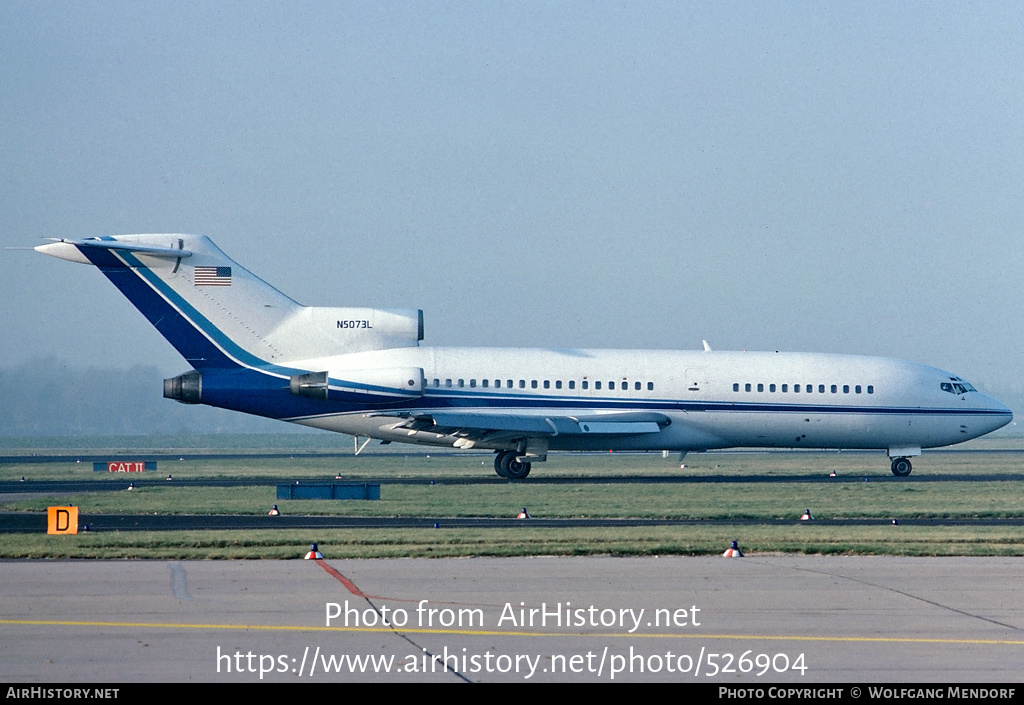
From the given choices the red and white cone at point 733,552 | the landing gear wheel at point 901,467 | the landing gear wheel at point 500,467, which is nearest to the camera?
the red and white cone at point 733,552

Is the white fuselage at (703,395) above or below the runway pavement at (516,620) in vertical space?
above

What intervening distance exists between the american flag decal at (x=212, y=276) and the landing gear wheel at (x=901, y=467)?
A: 21998 mm

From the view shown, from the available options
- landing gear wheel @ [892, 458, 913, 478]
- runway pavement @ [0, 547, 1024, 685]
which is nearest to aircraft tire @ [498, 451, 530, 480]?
landing gear wheel @ [892, 458, 913, 478]

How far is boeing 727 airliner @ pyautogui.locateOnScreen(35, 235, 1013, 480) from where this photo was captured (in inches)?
1350

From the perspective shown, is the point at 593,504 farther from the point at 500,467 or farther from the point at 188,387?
the point at 188,387

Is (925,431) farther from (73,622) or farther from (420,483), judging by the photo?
(73,622)

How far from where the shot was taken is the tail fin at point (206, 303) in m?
33.8

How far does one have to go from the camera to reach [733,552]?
1688 cm

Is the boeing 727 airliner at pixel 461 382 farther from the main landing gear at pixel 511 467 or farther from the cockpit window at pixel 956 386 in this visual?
the cockpit window at pixel 956 386

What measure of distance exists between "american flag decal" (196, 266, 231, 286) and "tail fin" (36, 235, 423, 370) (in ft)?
0.10

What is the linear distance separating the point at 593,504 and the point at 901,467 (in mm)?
16549

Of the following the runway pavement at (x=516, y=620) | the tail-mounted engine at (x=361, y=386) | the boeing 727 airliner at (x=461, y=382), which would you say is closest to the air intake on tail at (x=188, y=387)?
the boeing 727 airliner at (x=461, y=382)
